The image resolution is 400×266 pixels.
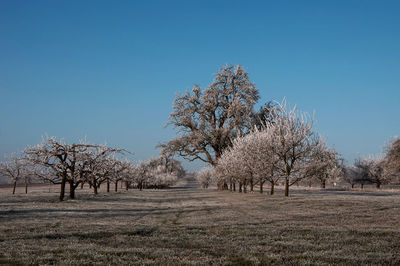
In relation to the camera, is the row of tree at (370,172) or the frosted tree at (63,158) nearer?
the frosted tree at (63,158)

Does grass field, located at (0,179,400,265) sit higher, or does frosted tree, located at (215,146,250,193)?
frosted tree, located at (215,146,250,193)

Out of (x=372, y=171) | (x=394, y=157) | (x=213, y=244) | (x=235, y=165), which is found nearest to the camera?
(x=213, y=244)

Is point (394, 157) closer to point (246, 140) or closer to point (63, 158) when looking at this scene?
point (246, 140)

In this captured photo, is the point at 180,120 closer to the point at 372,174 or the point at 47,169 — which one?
the point at 47,169

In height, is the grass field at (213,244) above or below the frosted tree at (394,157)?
below

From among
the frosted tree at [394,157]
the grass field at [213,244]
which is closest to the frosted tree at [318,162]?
the grass field at [213,244]

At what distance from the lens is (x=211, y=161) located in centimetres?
5528

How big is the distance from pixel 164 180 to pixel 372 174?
60.8 m

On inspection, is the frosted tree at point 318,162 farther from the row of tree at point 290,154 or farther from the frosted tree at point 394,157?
the frosted tree at point 394,157

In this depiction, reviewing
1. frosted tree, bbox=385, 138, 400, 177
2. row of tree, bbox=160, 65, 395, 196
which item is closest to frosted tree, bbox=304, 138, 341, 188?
row of tree, bbox=160, 65, 395, 196

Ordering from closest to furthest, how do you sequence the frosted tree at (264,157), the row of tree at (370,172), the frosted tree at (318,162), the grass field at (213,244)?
the grass field at (213,244) < the frosted tree at (318,162) < the frosted tree at (264,157) < the row of tree at (370,172)

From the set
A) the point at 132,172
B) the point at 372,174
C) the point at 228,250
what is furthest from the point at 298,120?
the point at 372,174

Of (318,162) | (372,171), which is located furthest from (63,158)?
(372,171)

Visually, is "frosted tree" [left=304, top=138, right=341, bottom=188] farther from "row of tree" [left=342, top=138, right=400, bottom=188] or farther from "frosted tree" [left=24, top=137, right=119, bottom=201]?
"row of tree" [left=342, top=138, right=400, bottom=188]
